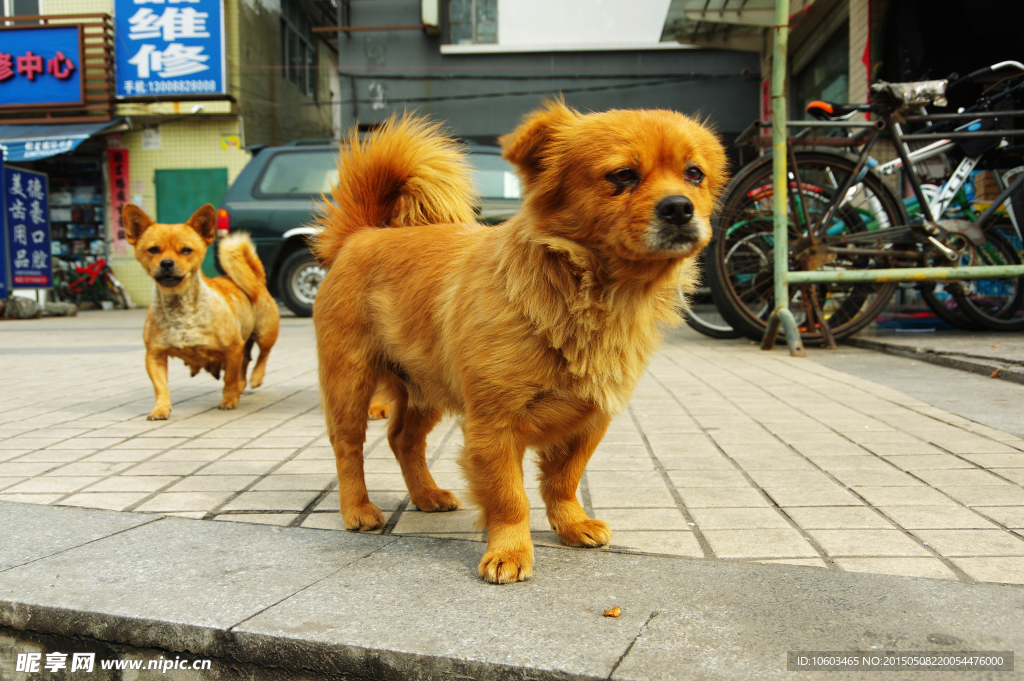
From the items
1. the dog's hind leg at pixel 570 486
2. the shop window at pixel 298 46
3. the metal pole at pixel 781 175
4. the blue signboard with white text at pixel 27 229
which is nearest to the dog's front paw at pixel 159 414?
the dog's hind leg at pixel 570 486

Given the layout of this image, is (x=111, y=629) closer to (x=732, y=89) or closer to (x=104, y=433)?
(x=104, y=433)

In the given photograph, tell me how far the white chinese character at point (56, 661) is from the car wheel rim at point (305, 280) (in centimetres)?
937

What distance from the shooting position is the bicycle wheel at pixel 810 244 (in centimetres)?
601

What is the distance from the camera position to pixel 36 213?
46.5ft

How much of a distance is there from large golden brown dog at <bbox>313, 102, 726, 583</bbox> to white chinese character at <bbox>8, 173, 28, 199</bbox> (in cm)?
1443

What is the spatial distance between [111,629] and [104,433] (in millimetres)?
2506

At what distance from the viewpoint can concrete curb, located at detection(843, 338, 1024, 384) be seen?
4547 millimetres

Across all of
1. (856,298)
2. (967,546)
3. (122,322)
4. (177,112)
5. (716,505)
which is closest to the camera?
(967,546)

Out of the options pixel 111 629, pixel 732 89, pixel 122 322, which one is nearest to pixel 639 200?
pixel 111 629

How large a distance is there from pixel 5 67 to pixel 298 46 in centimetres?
740

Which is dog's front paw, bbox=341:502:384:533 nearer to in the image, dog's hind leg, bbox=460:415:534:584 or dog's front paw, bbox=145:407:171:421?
dog's hind leg, bbox=460:415:534:584

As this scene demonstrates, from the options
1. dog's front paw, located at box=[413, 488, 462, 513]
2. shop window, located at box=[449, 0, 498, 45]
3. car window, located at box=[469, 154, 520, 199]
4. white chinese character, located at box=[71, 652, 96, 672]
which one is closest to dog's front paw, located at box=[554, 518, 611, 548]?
dog's front paw, located at box=[413, 488, 462, 513]

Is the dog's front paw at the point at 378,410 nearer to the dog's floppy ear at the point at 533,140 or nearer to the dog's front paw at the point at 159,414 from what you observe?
the dog's front paw at the point at 159,414

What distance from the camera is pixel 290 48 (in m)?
20.2
